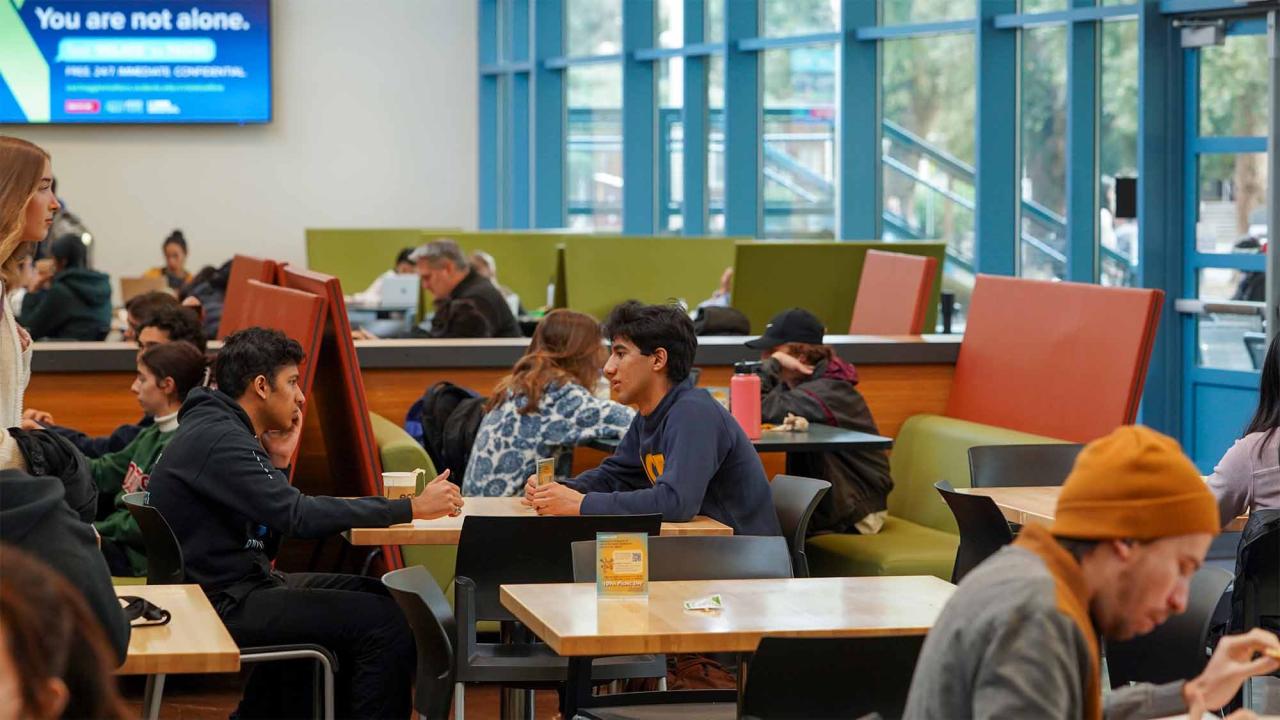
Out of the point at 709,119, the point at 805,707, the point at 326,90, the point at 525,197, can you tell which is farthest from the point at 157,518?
the point at 326,90

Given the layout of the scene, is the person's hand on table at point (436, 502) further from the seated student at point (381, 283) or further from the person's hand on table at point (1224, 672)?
the seated student at point (381, 283)

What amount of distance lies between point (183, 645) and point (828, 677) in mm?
1137

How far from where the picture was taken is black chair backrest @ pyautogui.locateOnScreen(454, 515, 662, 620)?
395cm

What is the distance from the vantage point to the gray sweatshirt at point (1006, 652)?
6.16 feet

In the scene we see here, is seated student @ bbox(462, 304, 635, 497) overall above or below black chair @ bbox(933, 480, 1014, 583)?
above

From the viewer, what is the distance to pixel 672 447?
435 centimetres

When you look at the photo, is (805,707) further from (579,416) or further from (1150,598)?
(579,416)

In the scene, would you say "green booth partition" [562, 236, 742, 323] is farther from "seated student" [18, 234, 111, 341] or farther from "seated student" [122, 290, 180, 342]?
"seated student" [122, 290, 180, 342]

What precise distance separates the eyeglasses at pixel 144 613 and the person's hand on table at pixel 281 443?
57.1 inches

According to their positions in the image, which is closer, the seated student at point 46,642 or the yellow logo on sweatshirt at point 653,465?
the seated student at point 46,642

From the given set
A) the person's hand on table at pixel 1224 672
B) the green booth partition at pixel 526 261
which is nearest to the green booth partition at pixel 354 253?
the green booth partition at pixel 526 261

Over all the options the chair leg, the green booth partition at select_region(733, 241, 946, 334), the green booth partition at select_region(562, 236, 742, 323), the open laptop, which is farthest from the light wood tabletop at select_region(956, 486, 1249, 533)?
the open laptop

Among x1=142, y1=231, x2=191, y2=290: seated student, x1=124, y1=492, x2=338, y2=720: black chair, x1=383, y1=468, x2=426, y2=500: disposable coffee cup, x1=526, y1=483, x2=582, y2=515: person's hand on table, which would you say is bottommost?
x1=124, y1=492, x2=338, y2=720: black chair

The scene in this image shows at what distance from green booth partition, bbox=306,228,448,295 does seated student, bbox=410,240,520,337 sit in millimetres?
7360
